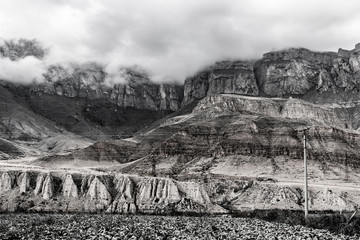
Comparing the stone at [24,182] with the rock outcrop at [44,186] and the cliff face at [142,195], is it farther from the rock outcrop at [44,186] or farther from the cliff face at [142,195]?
the rock outcrop at [44,186]

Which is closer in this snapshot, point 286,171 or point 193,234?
point 193,234

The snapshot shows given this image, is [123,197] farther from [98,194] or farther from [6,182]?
[6,182]

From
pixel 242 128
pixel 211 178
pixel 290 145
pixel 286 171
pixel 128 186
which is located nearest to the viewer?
pixel 128 186

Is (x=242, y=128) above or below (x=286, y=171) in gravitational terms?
above

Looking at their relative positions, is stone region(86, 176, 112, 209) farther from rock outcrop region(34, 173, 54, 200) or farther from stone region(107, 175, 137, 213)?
rock outcrop region(34, 173, 54, 200)

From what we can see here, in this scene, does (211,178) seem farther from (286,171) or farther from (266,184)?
(286,171)

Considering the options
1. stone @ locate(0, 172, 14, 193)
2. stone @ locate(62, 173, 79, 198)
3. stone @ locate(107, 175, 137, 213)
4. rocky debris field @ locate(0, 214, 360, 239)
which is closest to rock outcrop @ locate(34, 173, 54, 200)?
stone @ locate(62, 173, 79, 198)

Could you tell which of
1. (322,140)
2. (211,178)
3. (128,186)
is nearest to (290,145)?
(322,140)

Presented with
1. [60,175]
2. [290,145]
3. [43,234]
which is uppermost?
[290,145]
